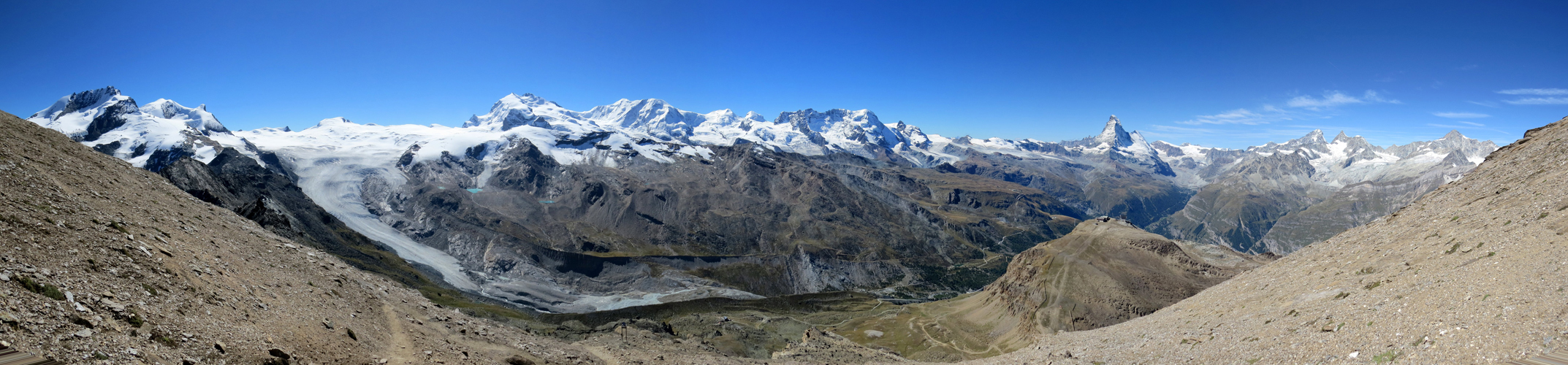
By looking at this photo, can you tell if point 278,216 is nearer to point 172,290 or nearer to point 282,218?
point 282,218

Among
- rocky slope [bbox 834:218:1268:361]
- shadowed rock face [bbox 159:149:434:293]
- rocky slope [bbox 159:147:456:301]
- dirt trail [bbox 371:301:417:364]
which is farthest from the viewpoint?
rocky slope [bbox 159:147:456:301]

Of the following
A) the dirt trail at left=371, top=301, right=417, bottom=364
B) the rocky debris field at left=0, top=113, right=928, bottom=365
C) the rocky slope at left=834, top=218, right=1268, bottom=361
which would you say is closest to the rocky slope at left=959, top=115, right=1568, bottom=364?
the rocky slope at left=834, top=218, right=1268, bottom=361

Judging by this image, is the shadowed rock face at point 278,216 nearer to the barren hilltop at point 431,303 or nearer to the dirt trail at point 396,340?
the barren hilltop at point 431,303

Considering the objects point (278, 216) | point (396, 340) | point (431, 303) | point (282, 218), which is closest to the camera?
point (396, 340)

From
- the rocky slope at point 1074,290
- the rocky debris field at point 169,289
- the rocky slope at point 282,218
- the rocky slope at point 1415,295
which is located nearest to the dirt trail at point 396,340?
the rocky debris field at point 169,289

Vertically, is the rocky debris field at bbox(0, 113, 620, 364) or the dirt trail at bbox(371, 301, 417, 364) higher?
the rocky debris field at bbox(0, 113, 620, 364)

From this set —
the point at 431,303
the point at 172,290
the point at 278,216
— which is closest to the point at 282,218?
the point at 278,216

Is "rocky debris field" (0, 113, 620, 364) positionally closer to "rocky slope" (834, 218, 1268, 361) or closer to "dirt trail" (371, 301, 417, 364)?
"dirt trail" (371, 301, 417, 364)
